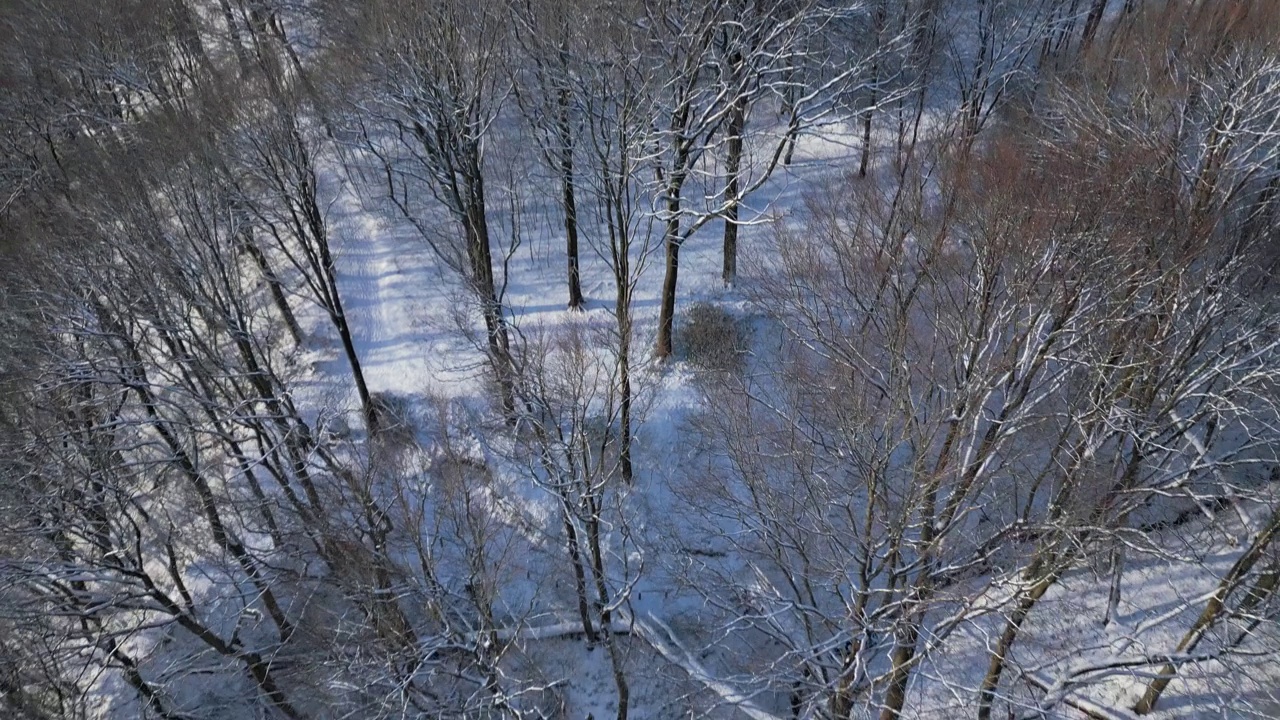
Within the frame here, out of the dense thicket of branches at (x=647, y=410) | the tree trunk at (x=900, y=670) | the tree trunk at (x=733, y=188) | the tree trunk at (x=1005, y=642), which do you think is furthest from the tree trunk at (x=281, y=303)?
the tree trunk at (x=1005, y=642)

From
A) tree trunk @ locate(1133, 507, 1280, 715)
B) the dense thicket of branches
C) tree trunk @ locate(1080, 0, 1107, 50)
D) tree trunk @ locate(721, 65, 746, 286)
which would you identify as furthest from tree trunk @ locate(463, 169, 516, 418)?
tree trunk @ locate(1080, 0, 1107, 50)

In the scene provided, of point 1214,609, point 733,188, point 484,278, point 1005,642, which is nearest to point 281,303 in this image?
point 484,278

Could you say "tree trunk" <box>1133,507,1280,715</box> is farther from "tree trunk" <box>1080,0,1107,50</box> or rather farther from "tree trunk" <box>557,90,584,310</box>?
"tree trunk" <box>1080,0,1107,50</box>

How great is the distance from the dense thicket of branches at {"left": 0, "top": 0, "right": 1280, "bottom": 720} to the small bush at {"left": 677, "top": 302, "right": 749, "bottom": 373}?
10cm

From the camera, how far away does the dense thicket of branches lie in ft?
35.4

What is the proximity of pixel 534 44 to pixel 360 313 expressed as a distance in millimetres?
8589

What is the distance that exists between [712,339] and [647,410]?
3436 mm

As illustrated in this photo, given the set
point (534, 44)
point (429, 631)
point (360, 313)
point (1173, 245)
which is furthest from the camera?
point (360, 313)

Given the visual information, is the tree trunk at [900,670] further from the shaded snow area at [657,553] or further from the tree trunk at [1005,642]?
the tree trunk at [1005,642]

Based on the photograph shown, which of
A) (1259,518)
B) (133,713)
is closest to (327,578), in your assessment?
(133,713)

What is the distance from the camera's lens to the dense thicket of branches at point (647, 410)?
35.4 ft

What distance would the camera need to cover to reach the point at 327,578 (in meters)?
12.4

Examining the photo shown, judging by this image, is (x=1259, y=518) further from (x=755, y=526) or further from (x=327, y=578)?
(x=327, y=578)

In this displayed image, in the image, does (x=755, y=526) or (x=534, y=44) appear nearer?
(x=755, y=526)
